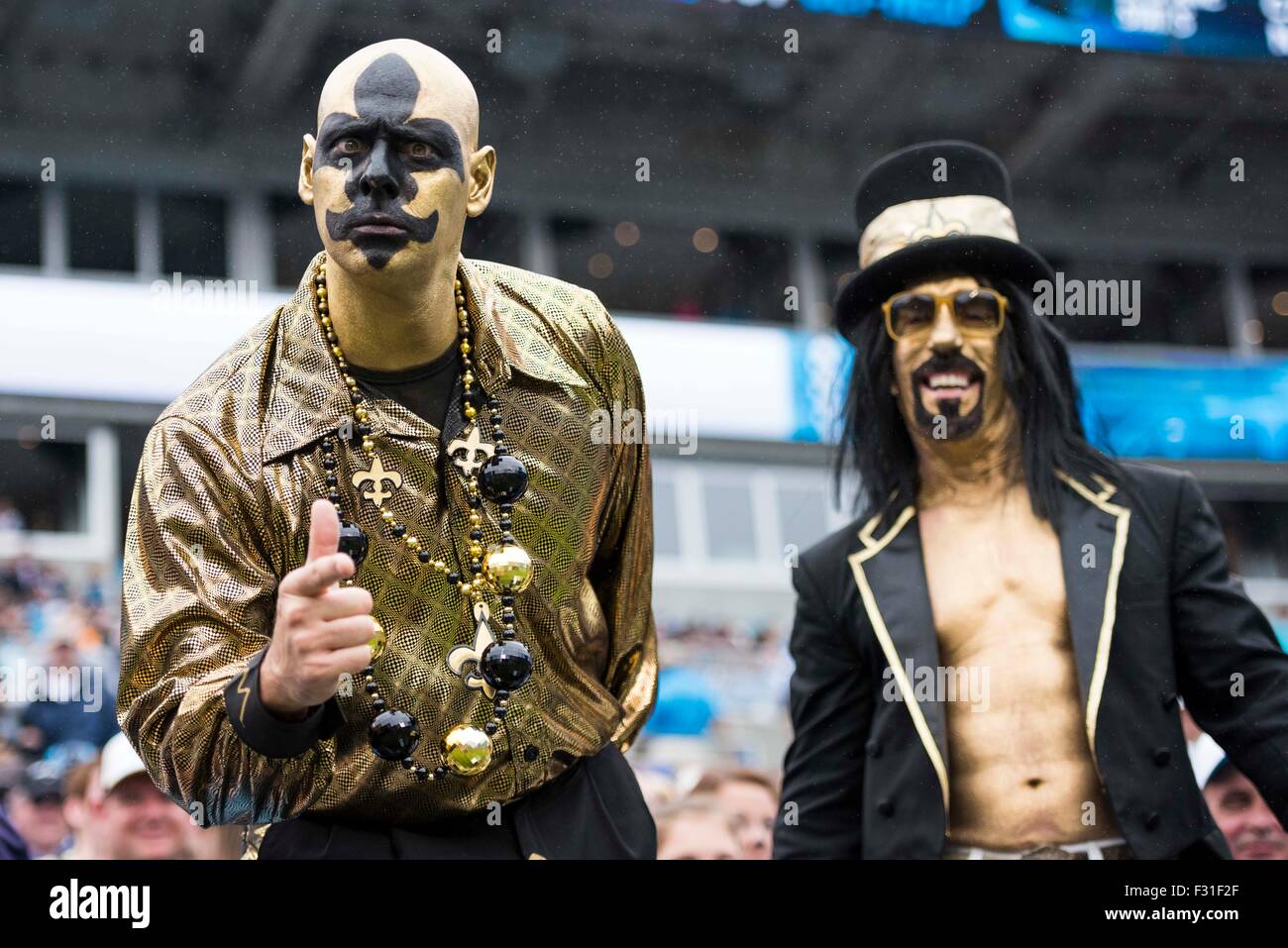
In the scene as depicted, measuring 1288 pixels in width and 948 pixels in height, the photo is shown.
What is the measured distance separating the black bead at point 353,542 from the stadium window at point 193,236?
90cm

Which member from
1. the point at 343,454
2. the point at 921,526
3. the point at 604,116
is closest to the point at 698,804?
the point at 921,526

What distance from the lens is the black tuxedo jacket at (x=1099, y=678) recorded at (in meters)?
2.51

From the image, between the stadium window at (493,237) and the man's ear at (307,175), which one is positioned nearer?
the man's ear at (307,175)

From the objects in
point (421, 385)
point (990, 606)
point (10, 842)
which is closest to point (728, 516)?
point (990, 606)

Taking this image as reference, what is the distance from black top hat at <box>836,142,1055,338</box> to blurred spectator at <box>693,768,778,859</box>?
1.02 metres

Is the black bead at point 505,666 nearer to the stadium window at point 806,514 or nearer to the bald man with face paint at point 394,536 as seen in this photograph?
the bald man with face paint at point 394,536

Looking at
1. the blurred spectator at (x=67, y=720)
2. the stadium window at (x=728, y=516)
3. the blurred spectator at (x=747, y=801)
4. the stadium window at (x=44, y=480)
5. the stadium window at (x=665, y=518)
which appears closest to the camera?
the stadium window at (x=44, y=480)

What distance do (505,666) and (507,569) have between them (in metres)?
0.12

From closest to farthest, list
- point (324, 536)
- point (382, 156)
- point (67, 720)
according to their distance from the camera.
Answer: point (324, 536) < point (382, 156) < point (67, 720)

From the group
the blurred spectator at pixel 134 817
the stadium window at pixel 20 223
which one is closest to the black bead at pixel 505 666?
the blurred spectator at pixel 134 817

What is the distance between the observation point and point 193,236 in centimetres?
292

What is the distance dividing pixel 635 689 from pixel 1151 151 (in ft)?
7.75

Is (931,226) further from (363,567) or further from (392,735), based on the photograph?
(392,735)

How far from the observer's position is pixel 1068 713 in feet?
8.41
